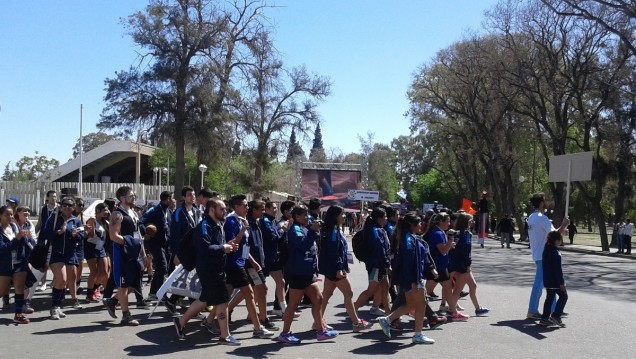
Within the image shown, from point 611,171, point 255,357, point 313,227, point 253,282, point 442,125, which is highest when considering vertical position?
point 442,125

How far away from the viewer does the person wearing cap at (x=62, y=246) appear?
31.7 ft

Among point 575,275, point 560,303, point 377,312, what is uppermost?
point 560,303

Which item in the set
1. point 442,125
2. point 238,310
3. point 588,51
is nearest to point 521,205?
point 442,125

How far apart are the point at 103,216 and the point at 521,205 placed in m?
61.7

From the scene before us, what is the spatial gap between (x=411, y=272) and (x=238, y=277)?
2.15m

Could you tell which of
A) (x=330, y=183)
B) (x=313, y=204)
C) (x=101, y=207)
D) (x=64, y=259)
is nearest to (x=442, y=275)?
(x=313, y=204)

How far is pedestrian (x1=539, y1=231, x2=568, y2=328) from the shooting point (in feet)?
31.4

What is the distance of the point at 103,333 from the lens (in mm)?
8703

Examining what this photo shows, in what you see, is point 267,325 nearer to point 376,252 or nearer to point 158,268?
point 376,252

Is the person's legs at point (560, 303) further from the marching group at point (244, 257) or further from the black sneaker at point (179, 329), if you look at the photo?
the black sneaker at point (179, 329)

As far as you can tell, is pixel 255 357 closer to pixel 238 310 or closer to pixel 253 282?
pixel 253 282

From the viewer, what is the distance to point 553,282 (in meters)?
9.57

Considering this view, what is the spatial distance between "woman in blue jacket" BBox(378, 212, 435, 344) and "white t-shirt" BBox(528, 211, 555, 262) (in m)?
2.49

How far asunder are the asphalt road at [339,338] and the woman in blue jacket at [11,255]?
498 mm
